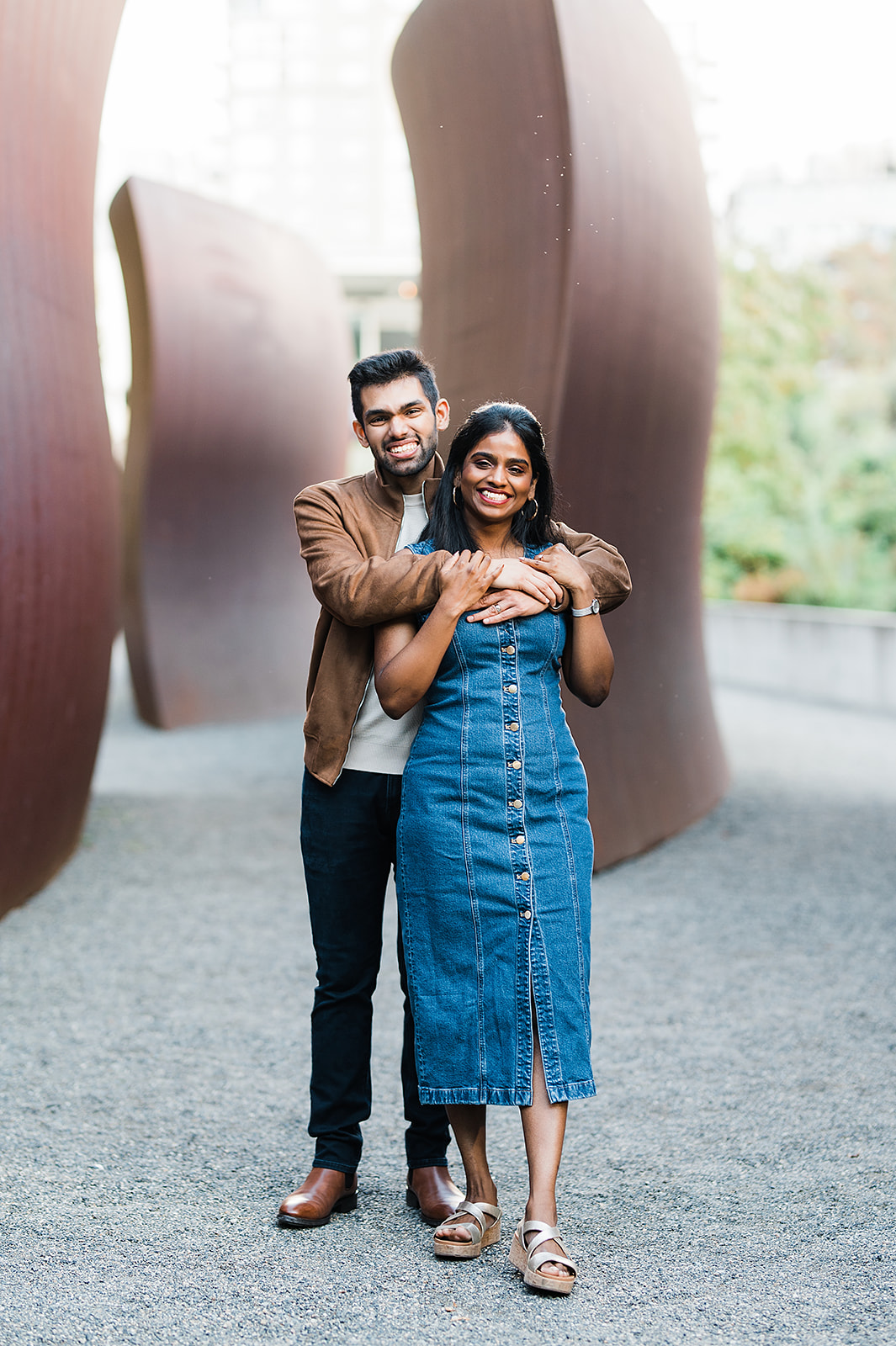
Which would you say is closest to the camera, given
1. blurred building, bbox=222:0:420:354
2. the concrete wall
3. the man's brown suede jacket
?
the man's brown suede jacket

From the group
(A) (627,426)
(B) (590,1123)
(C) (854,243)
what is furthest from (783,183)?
(B) (590,1123)

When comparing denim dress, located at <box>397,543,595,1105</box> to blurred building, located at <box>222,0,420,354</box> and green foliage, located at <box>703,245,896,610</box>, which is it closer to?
green foliage, located at <box>703,245,896,610</box>

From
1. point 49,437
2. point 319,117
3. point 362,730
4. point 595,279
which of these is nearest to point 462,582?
point 362,730

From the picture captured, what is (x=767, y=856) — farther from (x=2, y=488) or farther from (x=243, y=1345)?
(x=243, y=1345)

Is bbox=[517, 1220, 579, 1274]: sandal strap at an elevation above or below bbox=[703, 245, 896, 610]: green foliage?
below

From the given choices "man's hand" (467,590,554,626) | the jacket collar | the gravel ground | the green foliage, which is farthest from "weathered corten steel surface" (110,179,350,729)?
"man's hand" (467,590,554,626)

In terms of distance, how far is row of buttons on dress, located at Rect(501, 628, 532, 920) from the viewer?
2.68 metres

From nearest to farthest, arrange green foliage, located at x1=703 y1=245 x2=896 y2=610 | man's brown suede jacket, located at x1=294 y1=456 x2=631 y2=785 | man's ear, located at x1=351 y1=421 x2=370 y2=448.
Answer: man's brown suede jacket, located at x1=294 y1=456 x2=631 y2=785, man's ear, located at x1=351 y1=421 x2=370 y2=448, green foliage, located at x1=703 y1=245 x2=896 y2=610

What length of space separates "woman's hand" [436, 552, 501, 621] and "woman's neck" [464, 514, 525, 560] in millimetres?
147

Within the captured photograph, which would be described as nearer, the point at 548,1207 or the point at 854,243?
the point at 548,1207

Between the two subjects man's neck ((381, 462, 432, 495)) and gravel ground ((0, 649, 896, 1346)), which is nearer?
gravel ground ((0, 649, 896, 1346))

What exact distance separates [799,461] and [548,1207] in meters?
19.8

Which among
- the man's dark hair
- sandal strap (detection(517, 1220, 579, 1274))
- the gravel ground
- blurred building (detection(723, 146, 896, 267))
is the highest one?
blurred building (detection(723, 146, 896, 267))

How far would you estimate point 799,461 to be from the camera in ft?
→ 69.3
